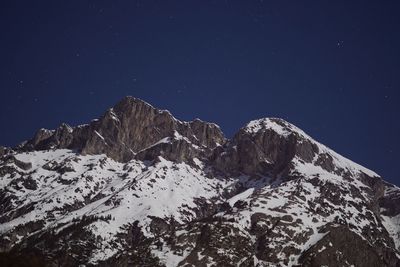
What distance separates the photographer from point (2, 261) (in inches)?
3300

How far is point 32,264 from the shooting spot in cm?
8756

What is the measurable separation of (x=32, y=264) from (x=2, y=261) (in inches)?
196
